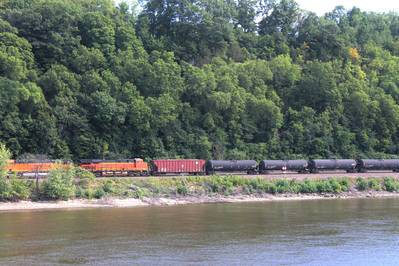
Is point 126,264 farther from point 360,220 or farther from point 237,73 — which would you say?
point 237,73

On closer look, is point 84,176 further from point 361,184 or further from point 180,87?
point 361,184

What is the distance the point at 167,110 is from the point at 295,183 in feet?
77.5

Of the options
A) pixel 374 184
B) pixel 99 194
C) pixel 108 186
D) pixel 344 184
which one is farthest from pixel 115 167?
pixel 374 184

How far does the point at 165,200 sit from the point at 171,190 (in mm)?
2914

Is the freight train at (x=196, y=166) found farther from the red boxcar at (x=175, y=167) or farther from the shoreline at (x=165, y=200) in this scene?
the shoreline at (x=165, y=200)

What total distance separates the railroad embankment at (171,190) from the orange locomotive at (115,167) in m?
5.07

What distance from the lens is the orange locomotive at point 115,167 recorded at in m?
70.6

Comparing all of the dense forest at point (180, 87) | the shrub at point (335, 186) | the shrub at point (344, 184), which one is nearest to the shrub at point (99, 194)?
the dense forest at point (180, 87)

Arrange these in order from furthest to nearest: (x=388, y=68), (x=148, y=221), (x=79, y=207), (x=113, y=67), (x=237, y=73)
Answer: (x=388, y=68)
(x=237, y=73)
(x=113, y=67)
(x=79, y=207)
(x=148, y=221)

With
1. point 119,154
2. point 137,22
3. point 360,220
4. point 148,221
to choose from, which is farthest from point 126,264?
point 137,22

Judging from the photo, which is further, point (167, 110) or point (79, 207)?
point (167, 110)

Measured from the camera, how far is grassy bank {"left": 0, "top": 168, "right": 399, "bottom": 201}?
59.8 meters

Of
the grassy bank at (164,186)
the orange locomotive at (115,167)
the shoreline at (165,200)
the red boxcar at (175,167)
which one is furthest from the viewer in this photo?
the red boxcar at (175,167)

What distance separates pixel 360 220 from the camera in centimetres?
4991
